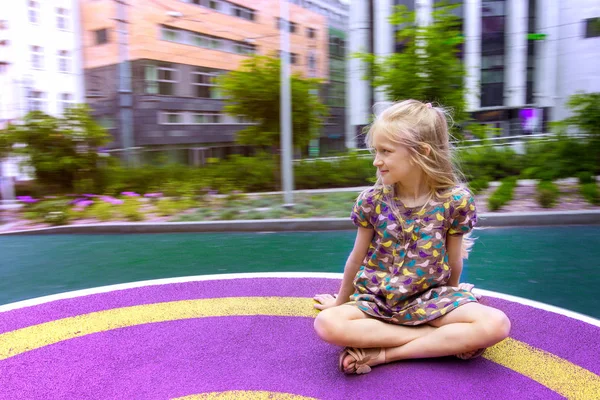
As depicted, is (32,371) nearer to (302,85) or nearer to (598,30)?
(302,85)

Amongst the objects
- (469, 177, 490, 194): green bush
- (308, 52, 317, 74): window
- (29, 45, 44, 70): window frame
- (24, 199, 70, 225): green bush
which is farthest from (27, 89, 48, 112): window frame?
(469, 177, 490, 194): green bush

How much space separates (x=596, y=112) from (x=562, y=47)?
1335cm

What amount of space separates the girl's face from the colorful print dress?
0.12 meters

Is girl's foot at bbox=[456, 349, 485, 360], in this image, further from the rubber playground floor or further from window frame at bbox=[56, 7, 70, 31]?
window frame at bbox=[56, 7, 70, 31]

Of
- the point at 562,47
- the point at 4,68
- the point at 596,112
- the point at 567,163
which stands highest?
the point at 562,47

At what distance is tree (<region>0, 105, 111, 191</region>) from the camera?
7152 mm

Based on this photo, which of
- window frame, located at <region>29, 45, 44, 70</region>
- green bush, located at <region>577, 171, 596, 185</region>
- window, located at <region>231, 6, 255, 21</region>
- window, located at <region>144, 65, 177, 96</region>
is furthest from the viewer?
window, located at <region>231, 6, 255, 21</region>

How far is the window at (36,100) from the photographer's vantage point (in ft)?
24.3

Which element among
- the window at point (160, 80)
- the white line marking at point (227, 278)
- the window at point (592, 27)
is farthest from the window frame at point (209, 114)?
the window at point (592, 27)

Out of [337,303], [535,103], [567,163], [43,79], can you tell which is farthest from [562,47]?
[337,303]

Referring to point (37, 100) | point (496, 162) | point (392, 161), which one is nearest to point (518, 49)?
point (496, 162)

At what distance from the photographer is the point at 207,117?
1005cm

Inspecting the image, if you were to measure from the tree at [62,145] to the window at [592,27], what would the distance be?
15.2m

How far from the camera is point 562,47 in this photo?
17.9m
